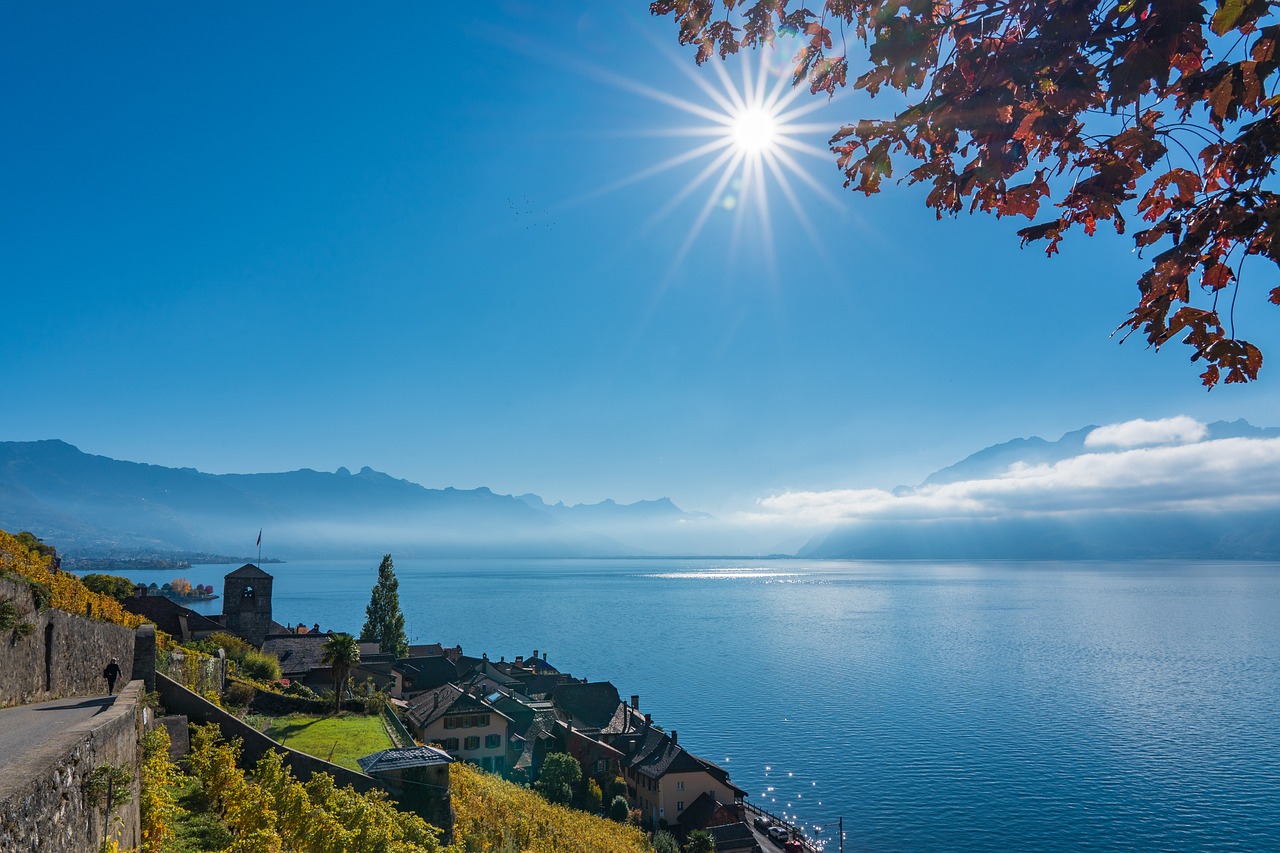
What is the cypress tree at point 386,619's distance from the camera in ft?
242

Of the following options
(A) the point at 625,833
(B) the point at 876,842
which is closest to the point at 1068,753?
(B) the point at 876,842

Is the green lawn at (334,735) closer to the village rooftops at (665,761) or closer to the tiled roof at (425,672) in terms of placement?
the village rooftops at (665,761)

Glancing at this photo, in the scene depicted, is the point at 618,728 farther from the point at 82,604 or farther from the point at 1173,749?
the point at 1173,749

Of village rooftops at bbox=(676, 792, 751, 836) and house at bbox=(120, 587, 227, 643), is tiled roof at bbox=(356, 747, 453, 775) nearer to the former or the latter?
house at bbox=(120, 587, 227, 643)

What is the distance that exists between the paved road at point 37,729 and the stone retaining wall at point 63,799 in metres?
0.04

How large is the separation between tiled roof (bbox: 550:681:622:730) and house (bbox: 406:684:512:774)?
14.0 meters

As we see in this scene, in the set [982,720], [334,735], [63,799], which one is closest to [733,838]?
[334,735]

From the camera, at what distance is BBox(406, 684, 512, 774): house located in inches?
1810

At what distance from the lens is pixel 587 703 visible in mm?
64812

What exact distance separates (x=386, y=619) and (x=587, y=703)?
86.7ft

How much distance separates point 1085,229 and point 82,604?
25.3m

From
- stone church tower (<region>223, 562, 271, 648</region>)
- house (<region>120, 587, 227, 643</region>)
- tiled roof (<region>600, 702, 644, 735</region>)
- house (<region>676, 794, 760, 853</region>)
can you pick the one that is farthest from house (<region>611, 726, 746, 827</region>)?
house (<region>120, 587, 227, 643</region>)

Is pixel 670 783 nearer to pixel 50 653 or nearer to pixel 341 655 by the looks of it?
pixel 341 655

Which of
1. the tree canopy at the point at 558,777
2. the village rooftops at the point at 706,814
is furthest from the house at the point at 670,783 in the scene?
the tree canopy at the point at 558,777
